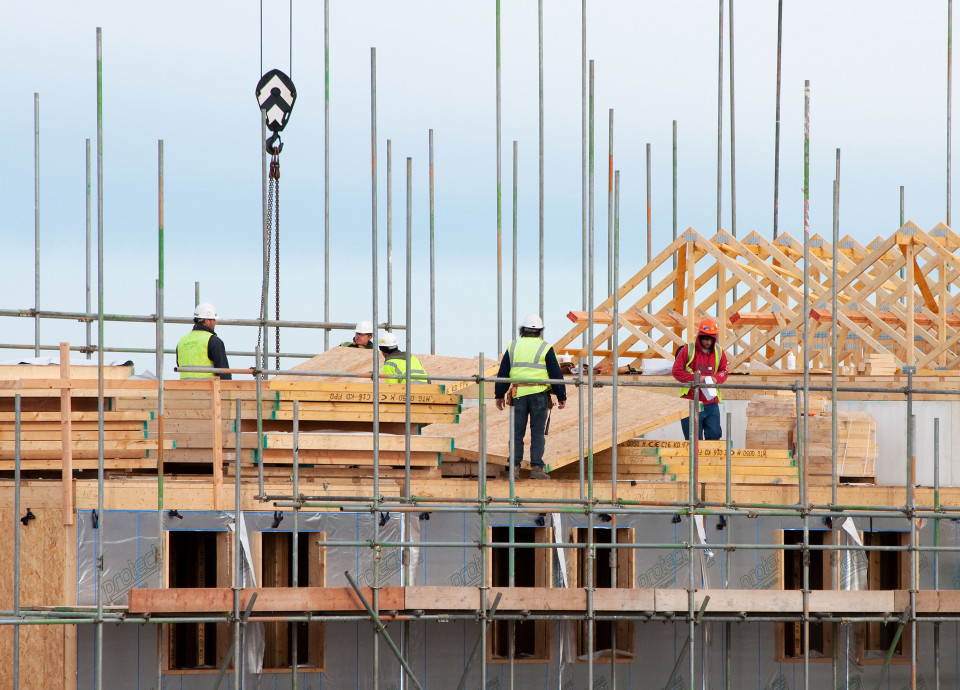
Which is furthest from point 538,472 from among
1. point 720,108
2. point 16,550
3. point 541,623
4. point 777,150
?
point 777,150

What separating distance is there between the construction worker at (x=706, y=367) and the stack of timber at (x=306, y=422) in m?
3.06

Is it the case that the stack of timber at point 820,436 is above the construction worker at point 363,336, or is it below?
below

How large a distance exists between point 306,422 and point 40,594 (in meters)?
3.32

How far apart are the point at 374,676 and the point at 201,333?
4555 mm

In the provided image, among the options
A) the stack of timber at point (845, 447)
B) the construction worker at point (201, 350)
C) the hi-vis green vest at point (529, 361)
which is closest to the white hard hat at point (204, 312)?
the construction worker at point (201, 350)

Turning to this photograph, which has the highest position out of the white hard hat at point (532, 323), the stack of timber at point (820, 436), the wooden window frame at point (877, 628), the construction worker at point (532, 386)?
the white hard hat at point (532, 323)

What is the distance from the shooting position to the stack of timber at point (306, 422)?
15.7 m

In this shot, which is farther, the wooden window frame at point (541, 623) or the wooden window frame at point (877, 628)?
the wooden window frame at point (877, 628)

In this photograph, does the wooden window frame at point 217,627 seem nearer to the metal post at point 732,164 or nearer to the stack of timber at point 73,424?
the stack of timber at point 73,424

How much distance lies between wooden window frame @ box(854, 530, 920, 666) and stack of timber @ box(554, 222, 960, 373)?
4.11 m

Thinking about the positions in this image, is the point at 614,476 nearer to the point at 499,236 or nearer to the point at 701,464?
the point at 701,464

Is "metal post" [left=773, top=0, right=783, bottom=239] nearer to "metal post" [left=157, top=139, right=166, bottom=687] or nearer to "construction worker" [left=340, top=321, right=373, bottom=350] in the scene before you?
"construction worker" [left=340, top=321, right=373, bottom=350]

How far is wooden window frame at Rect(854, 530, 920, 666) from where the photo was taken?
16.6 metres

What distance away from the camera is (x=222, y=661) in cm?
1551
